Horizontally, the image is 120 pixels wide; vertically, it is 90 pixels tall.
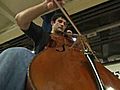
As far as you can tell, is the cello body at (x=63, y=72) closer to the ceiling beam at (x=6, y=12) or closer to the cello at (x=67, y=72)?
the cello at (x=67, y=72)

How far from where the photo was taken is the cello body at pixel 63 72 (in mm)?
843

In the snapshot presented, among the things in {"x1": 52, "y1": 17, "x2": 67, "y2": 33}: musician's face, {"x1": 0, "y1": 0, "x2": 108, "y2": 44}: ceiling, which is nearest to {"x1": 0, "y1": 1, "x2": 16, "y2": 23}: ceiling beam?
{"x1": 0, "y1": 0, "x2": 108, "y2": 44}: ceiling

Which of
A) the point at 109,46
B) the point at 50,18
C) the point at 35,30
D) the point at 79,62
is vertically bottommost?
the point at 79,62

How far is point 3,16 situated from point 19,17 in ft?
6.10

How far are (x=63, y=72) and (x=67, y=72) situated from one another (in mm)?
18

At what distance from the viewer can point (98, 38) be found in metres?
2.68

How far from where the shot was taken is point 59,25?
4.88 feet

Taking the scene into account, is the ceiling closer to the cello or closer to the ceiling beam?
the ceiling beam

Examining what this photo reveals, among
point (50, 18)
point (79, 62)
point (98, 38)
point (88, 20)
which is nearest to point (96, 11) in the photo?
point (88, 20)

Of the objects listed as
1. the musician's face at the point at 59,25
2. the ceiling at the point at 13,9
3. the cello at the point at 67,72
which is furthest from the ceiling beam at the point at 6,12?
the cello at the point at 67,72

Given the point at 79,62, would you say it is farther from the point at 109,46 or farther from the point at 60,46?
the point at 109,46

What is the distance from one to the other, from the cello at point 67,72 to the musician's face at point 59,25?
0.25 meters

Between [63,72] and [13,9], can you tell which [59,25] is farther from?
[13,9]

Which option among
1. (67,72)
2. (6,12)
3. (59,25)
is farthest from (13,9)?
(67,72)
